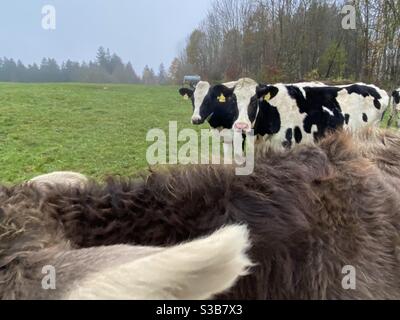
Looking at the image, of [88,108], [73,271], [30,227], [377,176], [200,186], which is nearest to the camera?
[73,271]

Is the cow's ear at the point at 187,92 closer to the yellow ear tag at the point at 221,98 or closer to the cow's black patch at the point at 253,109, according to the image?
the yellow ear tag at the point at 221,98

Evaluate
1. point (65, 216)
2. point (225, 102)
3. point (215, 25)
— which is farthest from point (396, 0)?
point (65, 216)

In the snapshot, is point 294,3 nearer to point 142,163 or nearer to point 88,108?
point 88,108

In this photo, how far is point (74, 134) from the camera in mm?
13547

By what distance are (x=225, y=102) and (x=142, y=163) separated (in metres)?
2.54

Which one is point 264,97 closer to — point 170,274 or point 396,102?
point 170,274

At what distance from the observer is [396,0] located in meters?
23.7

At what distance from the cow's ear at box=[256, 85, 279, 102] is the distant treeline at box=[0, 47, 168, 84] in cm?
4932

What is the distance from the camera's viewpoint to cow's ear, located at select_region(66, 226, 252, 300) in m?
0.81

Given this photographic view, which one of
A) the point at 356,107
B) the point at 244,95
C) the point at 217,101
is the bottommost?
the point at 356,107

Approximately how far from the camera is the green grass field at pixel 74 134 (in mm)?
9125

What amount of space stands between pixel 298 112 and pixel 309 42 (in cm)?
2606

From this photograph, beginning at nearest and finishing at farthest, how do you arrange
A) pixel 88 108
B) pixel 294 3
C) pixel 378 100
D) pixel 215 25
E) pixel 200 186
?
pixel 200 186 < pixel 378 100 < pixel 88 108 < pixel 294 3 < pixel 215 25

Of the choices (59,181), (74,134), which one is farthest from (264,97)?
(74,134)
